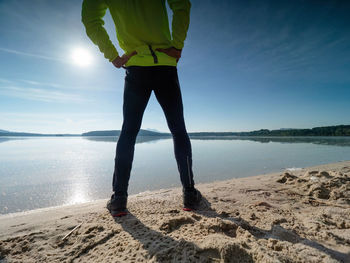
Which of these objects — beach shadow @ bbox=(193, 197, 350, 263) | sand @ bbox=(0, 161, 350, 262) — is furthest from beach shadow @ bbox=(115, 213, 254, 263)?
beach shadow @ bbox=(193, 197, 350, 263)

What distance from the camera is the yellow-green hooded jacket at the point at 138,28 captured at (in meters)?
1.62

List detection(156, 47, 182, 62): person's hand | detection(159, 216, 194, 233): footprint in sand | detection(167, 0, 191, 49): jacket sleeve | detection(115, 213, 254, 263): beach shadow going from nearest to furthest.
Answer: detection(115, 213, 254, 263): beach shadow → detection(159, 216, 194, 233): footprint in sand → detection(167, 0, 191, 49): jacket sleeve → detection(156, 47, 182, 62): person's hand

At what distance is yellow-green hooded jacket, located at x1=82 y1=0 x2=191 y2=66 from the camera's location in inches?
63.7

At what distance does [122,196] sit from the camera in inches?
65.2

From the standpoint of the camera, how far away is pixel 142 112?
175 cm

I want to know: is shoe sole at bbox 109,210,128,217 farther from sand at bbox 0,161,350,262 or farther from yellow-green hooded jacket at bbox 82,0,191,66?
yellow-green hooded jacket at bbox 82,0,191,66

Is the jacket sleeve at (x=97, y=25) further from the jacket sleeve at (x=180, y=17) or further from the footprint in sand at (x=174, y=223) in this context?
the footprint in sand at (x=174, y=223)

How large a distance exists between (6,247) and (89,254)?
0.60 metres

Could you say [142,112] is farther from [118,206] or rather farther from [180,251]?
[180,251]

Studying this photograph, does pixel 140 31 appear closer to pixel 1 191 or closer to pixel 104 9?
pixel 104 9

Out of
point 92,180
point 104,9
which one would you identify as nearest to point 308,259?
point 104,9

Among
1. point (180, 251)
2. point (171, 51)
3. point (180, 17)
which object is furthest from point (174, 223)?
point (180, 17)

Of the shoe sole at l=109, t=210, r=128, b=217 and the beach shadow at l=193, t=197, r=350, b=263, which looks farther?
the shoe sole at l=109, t=210, r=128, b=217

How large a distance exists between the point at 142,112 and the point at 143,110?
2 centimetres
